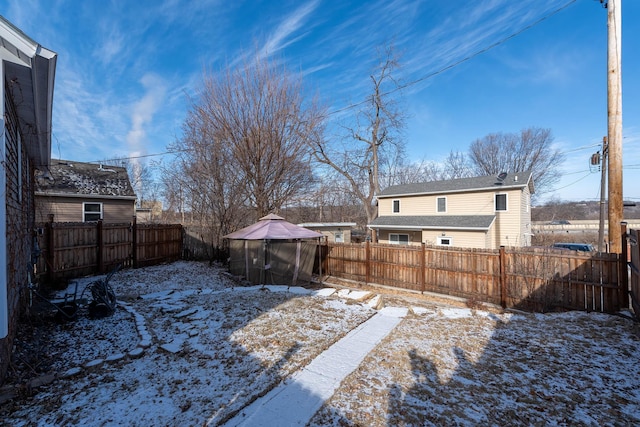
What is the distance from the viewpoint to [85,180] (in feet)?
43.6

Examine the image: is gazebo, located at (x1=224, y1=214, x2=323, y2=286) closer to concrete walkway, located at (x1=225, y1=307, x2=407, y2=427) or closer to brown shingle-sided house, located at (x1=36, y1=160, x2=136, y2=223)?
concrete walkway, located at (x1=225, y1=307, x2=407, y2=427)

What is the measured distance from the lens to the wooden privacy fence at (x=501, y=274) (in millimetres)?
5843

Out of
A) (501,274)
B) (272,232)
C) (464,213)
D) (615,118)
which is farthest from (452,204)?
(272,232)

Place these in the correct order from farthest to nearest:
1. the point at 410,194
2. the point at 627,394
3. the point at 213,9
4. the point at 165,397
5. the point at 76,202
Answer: the point at 410,194, the point at 76,202, the point at 213,9, the point at 627,394, the point at 165,397

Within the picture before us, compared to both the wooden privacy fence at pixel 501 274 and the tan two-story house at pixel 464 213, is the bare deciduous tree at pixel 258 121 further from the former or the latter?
the tan two-story house at pixel 464 213

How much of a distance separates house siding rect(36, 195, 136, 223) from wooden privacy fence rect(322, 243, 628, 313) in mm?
10553

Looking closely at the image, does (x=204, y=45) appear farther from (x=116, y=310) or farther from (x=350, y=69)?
(x=116, y=310)

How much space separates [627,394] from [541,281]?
4.02 metres

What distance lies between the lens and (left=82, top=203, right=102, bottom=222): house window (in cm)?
1234

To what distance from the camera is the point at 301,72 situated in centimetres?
1105

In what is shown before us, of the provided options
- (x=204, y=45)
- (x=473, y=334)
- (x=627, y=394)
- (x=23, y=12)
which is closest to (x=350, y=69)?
(x=204, y=45)

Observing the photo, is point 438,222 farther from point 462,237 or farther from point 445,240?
point 462,237

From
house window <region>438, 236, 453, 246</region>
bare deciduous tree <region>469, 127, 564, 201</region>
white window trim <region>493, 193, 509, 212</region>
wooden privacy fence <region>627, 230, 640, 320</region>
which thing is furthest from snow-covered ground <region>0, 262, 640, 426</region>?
bare deciduous tree <region>469, 127, 564, 201</region>

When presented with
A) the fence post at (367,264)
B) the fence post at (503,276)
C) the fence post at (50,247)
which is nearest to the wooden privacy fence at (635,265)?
the fence post at (503,276)
